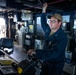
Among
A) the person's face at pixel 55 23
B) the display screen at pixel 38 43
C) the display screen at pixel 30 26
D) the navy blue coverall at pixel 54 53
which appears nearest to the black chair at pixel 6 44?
the navy blue coverall at pixel 54 53

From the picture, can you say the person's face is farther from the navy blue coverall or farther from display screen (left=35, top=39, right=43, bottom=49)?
display screen (left=35, top=39, right=43, bottom=49)

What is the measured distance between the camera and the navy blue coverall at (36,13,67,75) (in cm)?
212

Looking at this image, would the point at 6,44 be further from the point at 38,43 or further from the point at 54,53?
the point at 38,43

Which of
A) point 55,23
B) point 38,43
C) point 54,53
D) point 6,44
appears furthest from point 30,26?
point 54,53

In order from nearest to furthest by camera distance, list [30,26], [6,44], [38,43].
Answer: [6,44], [38,43], [30,26]

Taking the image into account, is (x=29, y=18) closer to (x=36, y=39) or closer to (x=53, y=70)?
(x=36, y=39)

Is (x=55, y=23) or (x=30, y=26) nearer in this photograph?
(x=55, y=23)

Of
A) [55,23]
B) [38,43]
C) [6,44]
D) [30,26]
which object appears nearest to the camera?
[55,23]

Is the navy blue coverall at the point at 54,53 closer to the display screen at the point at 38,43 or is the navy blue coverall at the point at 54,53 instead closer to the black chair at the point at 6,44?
the black chair at the point at 6,44

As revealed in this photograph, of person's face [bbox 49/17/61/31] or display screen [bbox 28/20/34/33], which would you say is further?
display screen [bbox 28/20/34/33]

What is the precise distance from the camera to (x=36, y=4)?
4.18 meters

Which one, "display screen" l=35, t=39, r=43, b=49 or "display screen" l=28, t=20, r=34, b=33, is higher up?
"display screen" l=28, t=20, r=34, b=33

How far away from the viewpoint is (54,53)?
2166 mm

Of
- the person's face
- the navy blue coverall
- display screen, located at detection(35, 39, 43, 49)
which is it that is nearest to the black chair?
the navy blue coverall
